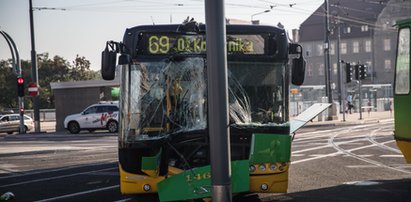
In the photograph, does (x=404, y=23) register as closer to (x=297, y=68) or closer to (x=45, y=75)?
(x=297, y=68)

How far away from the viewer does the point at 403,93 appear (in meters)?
9.06

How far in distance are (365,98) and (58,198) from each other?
51.5 metres

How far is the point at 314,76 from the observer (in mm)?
94250

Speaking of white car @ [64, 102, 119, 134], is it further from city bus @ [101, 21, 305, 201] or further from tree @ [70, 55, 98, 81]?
tree @ [70, 55, 98, 81]

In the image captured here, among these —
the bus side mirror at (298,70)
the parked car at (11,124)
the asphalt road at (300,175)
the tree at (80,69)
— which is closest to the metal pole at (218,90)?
the bus side mirror at (298,70)

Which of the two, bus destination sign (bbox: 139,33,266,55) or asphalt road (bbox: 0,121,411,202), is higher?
bus destination sign (bbox: 139,33,266,55)

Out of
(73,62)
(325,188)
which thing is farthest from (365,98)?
(325,188)

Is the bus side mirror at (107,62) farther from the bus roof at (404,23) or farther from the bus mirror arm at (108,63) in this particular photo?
the bus roof at (404,23)

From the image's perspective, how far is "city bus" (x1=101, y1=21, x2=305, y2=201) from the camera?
7203mm

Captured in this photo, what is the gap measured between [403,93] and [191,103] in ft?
12.6

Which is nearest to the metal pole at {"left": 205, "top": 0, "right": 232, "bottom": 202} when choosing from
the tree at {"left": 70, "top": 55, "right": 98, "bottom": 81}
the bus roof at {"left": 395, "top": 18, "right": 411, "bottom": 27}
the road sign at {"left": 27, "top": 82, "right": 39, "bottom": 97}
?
the bus roof at {"left": 395, "top": 18, "right": 411, "bottom": 27}

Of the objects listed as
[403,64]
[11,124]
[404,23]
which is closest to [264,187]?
[403,64]

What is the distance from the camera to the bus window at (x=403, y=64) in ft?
29.5

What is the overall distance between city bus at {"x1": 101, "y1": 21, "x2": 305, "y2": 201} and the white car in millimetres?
23922
